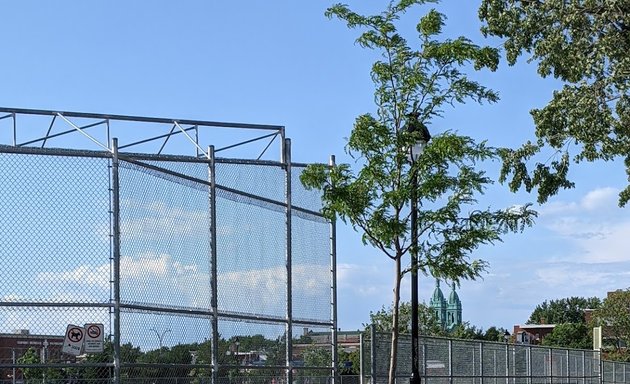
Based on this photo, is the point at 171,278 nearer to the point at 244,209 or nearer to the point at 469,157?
the point at 244,209

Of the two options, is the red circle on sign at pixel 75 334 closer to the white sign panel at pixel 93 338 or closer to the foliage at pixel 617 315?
the white sign panel at pixel 93 338

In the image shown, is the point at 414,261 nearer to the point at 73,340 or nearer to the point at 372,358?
the point at 372,358

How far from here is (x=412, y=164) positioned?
17.6 m

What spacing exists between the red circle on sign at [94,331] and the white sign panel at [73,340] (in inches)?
3.1

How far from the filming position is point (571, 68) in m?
25.0

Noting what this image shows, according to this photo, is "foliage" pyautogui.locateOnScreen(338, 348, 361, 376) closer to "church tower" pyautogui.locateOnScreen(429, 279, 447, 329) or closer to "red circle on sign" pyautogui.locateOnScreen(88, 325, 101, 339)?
"red circle on sign" pyautogui.locateOnScreen(88, 325, 101, 339)

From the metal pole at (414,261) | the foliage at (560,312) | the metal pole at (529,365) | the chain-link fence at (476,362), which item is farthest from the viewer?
the foliage at (560,312)

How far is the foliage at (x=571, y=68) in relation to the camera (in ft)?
78.5

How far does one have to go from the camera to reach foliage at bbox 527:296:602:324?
143625 millimetres

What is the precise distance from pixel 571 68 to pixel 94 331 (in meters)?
15.4

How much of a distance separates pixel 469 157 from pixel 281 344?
433cm

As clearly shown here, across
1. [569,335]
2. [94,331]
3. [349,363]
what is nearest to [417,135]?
[94,331]

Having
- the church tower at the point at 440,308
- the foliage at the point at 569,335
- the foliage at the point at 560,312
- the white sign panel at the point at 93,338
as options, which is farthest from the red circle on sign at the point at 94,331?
the foliage at the point at 560,312

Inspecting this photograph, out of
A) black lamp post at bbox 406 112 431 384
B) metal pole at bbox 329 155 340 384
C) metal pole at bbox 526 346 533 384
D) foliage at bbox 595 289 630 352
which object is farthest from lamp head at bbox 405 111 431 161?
foliage at bbox 595 289 630 352
